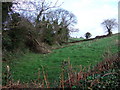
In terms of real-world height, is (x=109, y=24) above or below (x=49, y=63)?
above

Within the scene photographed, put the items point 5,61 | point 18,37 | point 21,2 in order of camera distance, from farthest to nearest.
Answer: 1. point 18,37
2. point 5,61
3. point 21,2

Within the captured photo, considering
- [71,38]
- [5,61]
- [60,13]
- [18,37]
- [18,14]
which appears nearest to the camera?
[5,61]

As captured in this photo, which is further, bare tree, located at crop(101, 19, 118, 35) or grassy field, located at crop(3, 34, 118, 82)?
bare tree, located at crop(101, 19, 118, 35)

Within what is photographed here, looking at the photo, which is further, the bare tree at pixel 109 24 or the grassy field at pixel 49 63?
the bare tree at pixel 109 24

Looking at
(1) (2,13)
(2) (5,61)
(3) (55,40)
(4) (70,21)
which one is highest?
(4) (70,21)

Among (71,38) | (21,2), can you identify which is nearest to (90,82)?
(21,2)

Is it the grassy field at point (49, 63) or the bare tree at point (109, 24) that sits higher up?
the bare tree at point (109, 24)

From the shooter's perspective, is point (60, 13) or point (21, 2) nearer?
point (21, 2)

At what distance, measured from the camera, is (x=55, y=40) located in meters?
15.4

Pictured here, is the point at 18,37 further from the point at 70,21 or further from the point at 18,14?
the point at 70,21

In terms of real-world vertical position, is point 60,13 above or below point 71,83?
above

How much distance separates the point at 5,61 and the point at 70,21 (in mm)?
14534

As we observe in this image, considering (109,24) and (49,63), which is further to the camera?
(109,24)

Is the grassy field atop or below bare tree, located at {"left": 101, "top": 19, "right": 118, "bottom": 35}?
below
